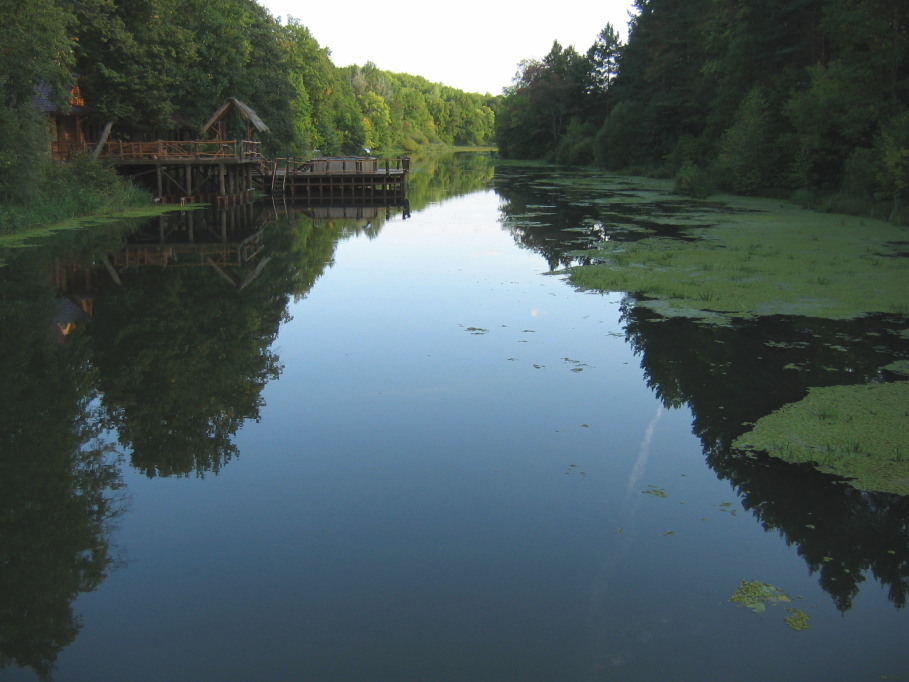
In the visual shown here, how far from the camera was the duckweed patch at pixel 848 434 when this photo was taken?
6512 mm

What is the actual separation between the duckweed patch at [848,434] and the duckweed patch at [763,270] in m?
4.01

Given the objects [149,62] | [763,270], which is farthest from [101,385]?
[149,62]

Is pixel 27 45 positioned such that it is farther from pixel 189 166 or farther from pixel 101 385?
pixel 101 385

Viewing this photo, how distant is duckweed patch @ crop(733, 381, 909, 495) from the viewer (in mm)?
6512

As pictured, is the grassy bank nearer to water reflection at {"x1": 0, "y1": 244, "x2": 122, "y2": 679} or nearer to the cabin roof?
the cabin roof

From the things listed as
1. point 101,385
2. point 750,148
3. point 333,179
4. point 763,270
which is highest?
point 750,148

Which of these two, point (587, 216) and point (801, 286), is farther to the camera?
point (587, 216)

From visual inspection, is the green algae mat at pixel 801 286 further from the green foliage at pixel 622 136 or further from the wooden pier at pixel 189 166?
the green foliage at pixel 622 136

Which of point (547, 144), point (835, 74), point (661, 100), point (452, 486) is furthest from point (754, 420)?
point (547, 144)

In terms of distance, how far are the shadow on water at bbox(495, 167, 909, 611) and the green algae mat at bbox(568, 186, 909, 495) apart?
26 cm

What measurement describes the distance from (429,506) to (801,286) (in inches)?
408

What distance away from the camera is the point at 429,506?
20.4ft

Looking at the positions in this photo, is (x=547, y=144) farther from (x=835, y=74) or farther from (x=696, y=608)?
(x=696, y=608)

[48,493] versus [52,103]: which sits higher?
[52,103]
